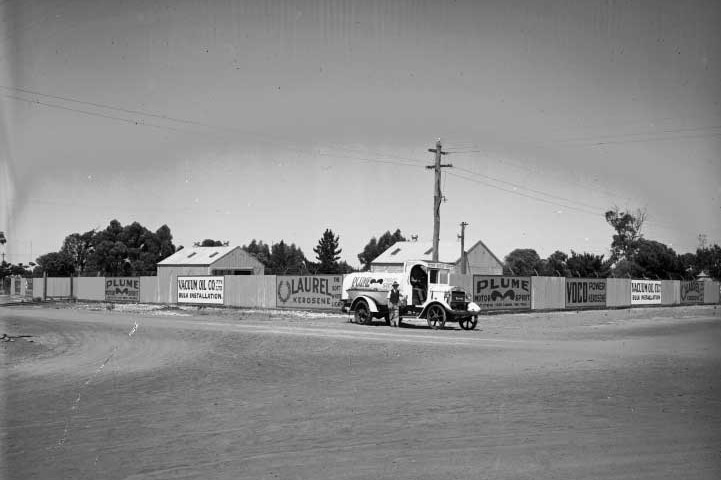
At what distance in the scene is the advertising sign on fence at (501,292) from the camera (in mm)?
36469

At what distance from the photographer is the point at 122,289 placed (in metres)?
53.7

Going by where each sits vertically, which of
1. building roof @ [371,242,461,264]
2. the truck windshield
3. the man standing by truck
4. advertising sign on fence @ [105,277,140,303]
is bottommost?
advertising sign on fence @ [105,277,140,303]

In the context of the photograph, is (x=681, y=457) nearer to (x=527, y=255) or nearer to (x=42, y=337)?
(x=42, y=337)

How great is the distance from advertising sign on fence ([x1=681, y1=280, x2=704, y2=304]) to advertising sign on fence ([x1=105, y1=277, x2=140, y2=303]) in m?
43.3

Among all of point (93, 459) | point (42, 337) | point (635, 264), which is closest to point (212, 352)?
point (42, 337)

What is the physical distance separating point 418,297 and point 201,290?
23.0m

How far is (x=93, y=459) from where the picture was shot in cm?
655

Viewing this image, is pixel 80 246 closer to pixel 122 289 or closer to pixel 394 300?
pixel 122 289

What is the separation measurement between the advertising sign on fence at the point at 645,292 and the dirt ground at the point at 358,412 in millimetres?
33623

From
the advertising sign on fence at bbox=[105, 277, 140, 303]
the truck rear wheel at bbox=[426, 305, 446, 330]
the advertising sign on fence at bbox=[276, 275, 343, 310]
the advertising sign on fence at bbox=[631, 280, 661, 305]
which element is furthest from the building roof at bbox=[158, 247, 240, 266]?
the truck rear wheel at bbox=[426, 305, 446, 330]

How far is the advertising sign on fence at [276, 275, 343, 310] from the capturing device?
3831cm

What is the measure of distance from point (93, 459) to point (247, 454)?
1463 millimetres

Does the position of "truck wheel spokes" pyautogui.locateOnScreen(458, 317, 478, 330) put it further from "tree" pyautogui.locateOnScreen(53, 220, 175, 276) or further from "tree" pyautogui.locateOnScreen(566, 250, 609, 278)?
"tree" pyautogui.locateOnScreen(53, 220, 175, 276)

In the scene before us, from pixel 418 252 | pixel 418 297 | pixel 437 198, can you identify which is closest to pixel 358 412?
pixel 418 297
